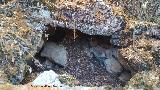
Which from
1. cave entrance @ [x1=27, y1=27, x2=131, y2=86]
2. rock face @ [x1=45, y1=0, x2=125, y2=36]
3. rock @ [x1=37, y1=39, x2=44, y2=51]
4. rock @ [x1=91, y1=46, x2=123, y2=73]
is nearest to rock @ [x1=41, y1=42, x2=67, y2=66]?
cave entrance @ [x1=27, y1=27, x2=131, y2=86]

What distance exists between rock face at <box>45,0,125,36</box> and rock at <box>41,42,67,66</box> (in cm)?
55

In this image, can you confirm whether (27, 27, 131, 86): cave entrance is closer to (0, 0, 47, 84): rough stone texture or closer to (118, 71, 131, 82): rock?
(118, 71, 131, 82): rock

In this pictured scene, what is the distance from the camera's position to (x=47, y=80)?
15.5 ft

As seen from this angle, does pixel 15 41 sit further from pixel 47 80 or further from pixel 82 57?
pixel 82 57

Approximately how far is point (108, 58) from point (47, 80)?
1.18 meters

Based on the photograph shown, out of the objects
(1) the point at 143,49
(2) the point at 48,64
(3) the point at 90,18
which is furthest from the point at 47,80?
(1) the point at 143,49

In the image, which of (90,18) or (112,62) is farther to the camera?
(112,62)

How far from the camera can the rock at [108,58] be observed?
5.48 m

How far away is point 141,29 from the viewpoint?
16.8ft

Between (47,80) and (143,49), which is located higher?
(143,49)

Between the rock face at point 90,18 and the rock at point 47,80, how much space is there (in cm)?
77

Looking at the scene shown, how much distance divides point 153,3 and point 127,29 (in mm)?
531

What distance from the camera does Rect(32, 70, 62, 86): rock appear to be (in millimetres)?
4676

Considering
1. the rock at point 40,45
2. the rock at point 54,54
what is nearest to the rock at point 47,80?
the rock at point 40,45
